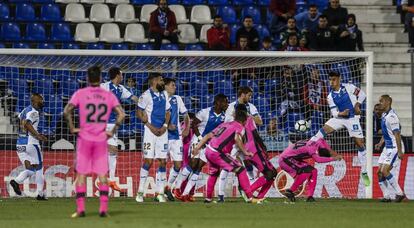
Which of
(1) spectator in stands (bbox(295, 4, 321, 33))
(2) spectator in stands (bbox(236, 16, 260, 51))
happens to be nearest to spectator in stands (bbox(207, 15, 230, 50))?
(2) spectator in stands (bbox(236, 16, 260, 51))

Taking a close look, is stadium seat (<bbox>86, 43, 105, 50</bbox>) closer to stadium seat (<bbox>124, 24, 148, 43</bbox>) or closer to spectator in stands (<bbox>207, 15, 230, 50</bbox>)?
stadium seat (<bbox>124, 24, 148, 43</bbox>)

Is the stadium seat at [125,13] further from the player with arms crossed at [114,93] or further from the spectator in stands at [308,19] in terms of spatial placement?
the player with arms crossed at [114,93]

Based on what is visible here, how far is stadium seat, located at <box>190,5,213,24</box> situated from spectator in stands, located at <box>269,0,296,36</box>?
1742 millimetres

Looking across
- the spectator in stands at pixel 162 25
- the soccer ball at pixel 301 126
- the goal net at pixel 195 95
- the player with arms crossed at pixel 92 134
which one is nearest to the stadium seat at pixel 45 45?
the spectator in stands at pixel 162 25

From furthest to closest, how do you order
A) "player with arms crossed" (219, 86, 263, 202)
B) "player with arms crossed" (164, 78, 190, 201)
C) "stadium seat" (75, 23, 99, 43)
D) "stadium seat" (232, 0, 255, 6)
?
"stadium seat" (232, 0, 255, 6) → "stadium seat" (75, 23, 99, 43) → "player with arms crossed" (219, 86, 263, 202) → "player with arms crossed" (164, 78, 190, 201)

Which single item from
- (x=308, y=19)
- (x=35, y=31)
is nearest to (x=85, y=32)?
(x=35, y=31)

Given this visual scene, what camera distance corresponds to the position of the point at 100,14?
27.9 meters

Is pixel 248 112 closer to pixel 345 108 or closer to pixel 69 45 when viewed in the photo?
pixel 345 108

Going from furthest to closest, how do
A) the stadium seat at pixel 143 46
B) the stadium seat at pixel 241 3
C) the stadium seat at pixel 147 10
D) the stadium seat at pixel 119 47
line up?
1. the stadium seat at pixel 241 3
2. the stadium seat at pixel 147 10
3. the stadium seat at pixel 143 46
4. the stadium seat at pixel 119 47

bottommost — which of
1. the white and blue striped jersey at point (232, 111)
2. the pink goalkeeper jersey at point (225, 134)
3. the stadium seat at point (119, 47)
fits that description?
the pink goalkeeper jersey at point (225, 134)

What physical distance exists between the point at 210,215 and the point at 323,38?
35.8 ft

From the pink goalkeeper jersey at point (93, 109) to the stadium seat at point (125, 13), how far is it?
12.9 metres

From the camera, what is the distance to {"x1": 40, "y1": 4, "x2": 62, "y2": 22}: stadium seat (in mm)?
27453

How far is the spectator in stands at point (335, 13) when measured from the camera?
2664 cm
